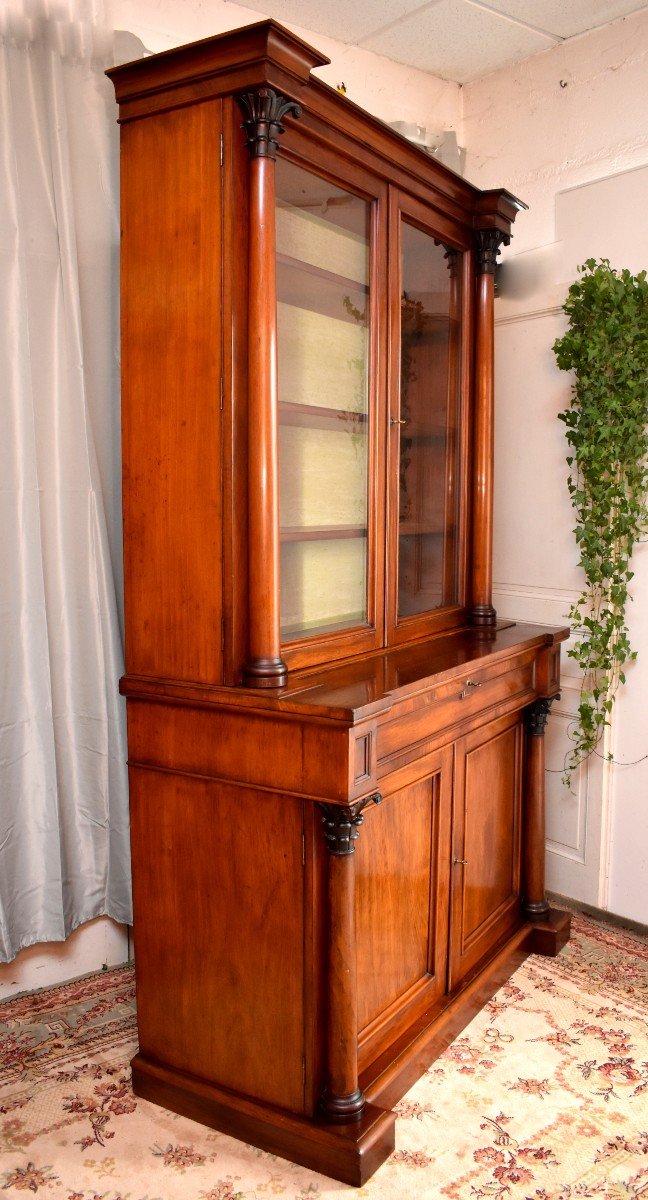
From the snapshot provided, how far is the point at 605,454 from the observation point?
2865 millimetres

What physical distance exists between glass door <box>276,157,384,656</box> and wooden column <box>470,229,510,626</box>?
0.65 m

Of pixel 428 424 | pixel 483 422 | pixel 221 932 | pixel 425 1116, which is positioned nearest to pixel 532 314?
pixel 483 422

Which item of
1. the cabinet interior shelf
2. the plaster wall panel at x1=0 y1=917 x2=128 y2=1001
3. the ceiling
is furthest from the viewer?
the ceiling

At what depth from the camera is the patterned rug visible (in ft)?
6.35

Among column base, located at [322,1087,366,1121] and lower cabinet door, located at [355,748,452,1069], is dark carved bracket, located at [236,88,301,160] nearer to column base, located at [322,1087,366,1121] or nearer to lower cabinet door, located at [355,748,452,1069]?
lower cabinet door, located at [355,748,452,1069]

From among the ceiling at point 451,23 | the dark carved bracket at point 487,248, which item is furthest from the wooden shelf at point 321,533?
the ceiling at point 451,23

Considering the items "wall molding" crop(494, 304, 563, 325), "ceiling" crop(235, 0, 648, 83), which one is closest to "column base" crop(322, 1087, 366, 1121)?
"wall molding" crop(494, 304, 563, 325)

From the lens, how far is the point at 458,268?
2799mm

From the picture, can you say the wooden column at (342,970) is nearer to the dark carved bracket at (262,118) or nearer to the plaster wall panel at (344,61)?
the dark carved bracket at (262,118)

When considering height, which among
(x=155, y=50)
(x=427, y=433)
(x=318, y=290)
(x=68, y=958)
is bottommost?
(x=68, y=958)

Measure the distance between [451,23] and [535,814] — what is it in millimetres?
2459

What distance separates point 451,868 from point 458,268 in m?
1.72

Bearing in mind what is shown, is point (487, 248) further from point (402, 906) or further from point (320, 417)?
point (402, 906)

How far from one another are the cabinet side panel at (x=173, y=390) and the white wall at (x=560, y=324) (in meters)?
1.62
